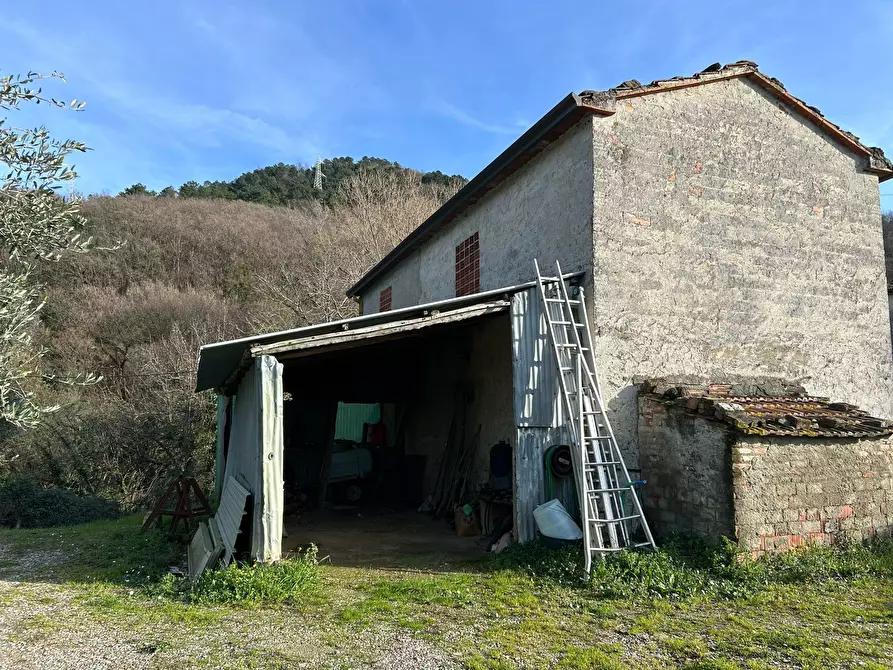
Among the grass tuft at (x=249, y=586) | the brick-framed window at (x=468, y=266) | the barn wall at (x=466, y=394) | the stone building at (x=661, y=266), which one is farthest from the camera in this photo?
the brick-framed window at (x=468, y=266)

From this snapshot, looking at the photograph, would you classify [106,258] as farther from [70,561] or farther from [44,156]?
[44,156]

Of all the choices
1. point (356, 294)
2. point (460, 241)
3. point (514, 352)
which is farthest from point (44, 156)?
point (356, 294)

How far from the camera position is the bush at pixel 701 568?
6477 mm

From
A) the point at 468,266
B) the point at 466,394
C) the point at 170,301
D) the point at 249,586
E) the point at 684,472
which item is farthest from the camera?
the point at 170,301

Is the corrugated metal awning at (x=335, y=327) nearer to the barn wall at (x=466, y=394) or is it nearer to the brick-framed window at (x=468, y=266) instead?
the barn wall at (x=466, y=394)

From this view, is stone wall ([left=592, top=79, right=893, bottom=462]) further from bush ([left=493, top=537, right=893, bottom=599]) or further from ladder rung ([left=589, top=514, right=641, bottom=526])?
bush ([left=493, top=537, right=893, bottom=599])

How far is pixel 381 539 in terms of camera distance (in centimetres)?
998

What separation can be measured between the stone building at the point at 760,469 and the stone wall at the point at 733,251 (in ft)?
2.02

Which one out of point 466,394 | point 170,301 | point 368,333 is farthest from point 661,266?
point 170,301

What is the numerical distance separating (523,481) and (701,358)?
2.94m

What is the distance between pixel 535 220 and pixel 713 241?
8.28 ft

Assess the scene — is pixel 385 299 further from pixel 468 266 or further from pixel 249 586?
pixel 249 586

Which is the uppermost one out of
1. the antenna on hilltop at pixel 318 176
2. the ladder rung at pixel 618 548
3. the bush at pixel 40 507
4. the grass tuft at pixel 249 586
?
the antenna on hilltop at pixel 318 176

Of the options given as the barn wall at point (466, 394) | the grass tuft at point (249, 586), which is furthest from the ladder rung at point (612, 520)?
the grass tuft at point (249, 586)
